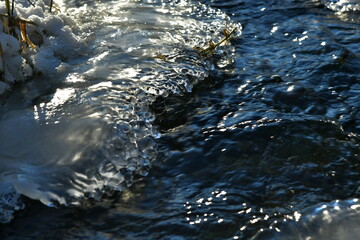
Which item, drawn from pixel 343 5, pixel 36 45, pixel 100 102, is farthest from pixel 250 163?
pixel 343 5

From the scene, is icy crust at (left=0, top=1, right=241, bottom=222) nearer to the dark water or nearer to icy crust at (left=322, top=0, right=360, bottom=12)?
the dark water

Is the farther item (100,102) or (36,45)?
(36,45)

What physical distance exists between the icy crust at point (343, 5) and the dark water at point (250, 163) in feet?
2.65

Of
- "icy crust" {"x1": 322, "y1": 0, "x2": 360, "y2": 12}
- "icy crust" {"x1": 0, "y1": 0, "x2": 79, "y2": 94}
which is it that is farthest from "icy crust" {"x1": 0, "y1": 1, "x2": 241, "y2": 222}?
"icy crust" {"x1": 322, "y1": 0, "x2": 360, "y2": 12}

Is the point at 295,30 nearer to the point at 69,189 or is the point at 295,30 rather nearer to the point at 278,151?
the point at 278,151

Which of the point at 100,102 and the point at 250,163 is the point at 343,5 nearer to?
the point at 250,163

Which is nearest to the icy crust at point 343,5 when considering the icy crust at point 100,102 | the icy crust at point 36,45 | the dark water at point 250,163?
the dark water at point 250,163

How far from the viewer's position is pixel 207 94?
11.4 ft

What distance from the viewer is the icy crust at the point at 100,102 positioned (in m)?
2.63

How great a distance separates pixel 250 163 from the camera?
2758 millimetres

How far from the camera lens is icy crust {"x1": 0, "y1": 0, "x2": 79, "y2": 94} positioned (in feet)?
10.5

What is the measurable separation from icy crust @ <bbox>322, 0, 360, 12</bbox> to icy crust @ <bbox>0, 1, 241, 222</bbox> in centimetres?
102

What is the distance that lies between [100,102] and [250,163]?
100cm

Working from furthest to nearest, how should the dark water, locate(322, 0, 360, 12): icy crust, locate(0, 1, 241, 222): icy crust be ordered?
locate(322, 0, 360, 12): icy crust → locate(0, 1, 241, 222): icy crust → the dark water
